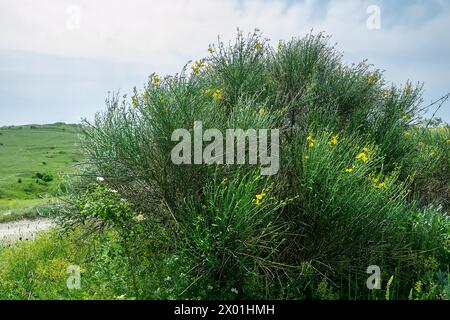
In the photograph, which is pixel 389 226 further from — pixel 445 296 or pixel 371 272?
pixel 445 296

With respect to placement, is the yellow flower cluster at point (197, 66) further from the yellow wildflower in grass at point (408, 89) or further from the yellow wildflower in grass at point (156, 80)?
the yellow wildflower in grass at point (408, 89)

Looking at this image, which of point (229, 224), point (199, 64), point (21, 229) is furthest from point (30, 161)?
point (229, 224)

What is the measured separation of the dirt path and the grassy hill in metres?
0.88

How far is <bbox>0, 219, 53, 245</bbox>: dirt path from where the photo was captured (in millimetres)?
11481

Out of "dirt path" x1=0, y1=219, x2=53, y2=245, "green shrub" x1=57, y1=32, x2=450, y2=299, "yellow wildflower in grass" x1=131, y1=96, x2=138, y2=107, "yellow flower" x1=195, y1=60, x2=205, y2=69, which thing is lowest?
"dirt path" x1=0, y1=219, x2=53, y2=245

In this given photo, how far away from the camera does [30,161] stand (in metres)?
43.5

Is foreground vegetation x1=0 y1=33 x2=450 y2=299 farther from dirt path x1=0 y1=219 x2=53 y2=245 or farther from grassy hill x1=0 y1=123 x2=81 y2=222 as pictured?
grassy hill x1=0 y1=123 x2=81 y2=222

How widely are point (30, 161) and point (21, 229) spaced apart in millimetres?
32500

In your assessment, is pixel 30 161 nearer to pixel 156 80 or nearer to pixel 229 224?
pixel 156 80

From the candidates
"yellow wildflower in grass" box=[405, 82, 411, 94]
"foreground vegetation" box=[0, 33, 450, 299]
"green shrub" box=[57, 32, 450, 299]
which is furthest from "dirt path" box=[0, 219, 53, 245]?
"yellow wildflower in grass" box=[405, 82, 411, 94]

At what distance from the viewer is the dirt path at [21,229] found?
11.5 meters

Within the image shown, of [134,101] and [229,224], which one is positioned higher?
[134,101]

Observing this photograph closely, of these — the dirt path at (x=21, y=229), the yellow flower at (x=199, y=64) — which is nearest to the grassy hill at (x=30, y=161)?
the dirt path at (x=21, y=229)

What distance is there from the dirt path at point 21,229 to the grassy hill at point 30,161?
88cm
